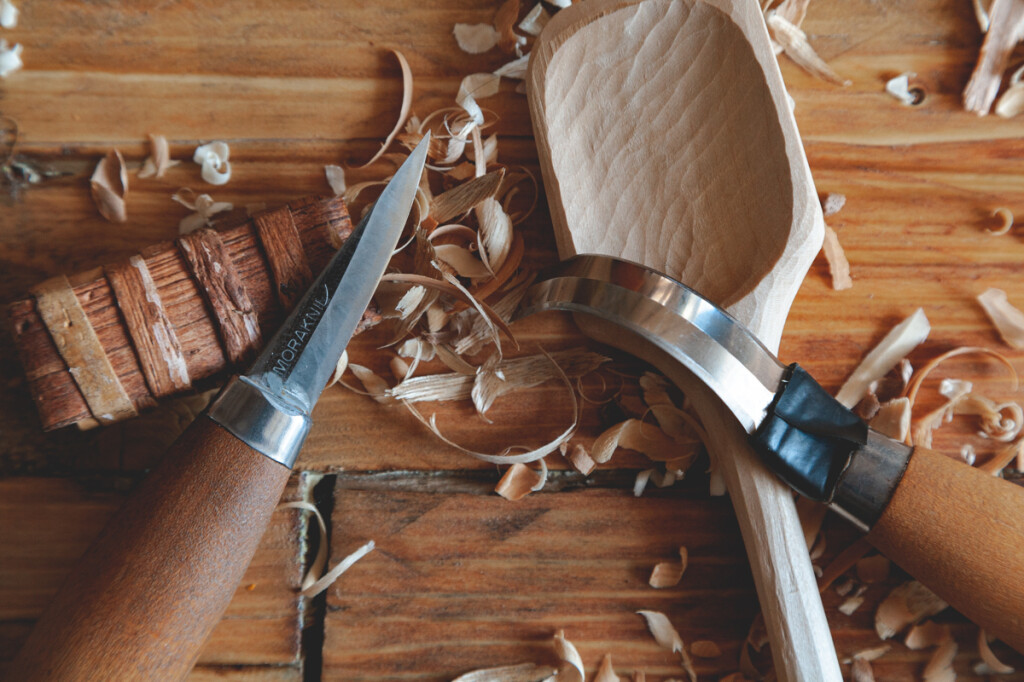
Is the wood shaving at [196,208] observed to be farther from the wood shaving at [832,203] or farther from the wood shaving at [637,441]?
the wood shaving at [832,203]

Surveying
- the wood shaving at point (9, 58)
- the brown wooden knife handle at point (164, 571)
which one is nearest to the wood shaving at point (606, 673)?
the brown wooden knife handle at point (164, 571)

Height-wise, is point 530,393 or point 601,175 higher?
point 601,175

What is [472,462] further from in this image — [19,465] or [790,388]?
[19,465]

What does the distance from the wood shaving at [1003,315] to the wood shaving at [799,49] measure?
0.32 metres

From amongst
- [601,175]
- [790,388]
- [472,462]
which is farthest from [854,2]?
[472,462]

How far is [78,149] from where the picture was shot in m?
0.80

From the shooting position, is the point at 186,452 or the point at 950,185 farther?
the point at 950,185

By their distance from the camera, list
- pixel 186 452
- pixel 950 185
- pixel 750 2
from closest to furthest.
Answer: pixel 186 452 < pixel 750 2 < pixel 950 185

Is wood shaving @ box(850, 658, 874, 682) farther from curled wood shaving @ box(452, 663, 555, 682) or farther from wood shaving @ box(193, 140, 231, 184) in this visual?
wood shaving @ box(193, 140, 231, 184)

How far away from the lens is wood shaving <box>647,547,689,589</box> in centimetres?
78

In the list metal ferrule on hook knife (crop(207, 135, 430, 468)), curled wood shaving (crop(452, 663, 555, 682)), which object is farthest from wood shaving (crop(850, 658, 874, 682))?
metal ferrule on hook knife (crop(207, 135, 430, 468))

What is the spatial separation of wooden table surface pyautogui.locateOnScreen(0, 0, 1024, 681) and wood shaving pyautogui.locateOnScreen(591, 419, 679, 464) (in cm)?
2

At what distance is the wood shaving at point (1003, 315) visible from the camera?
0.83 metres

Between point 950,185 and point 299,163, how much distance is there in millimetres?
806
